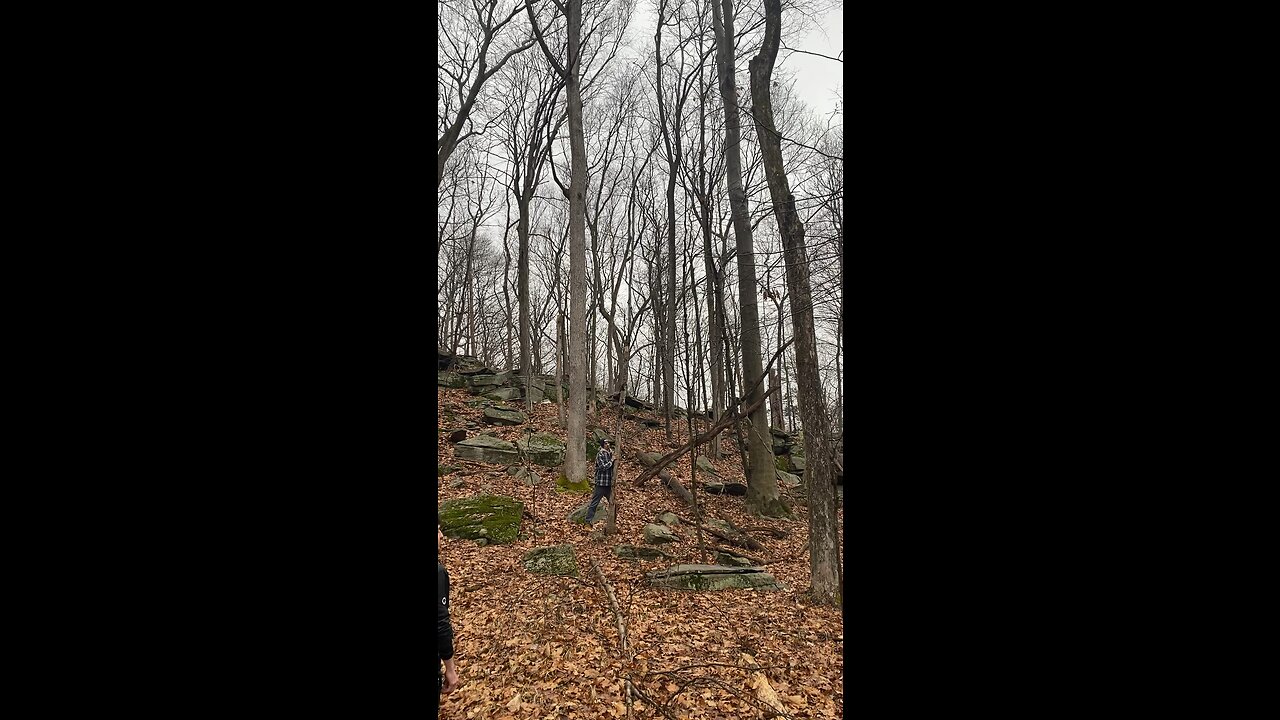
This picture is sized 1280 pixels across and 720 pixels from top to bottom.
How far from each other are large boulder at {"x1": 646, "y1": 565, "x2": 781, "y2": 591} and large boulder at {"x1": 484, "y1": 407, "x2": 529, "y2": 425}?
26.7ft

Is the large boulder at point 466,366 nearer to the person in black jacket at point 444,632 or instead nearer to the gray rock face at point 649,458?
the gray rock face at point 649,458

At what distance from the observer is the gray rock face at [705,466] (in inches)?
491

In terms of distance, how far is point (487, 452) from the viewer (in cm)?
1139

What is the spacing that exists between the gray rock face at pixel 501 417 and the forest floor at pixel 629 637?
5.78m

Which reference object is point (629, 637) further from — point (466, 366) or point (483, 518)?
point (466, 366)

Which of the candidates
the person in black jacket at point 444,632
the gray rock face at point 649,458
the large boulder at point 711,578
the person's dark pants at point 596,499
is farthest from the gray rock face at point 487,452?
the person in black jacket at point 444,632

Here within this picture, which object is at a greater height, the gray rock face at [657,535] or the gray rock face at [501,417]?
the gray rock face at [501,417]

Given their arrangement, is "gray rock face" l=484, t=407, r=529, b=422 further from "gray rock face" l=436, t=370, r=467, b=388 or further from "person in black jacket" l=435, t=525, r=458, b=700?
"person in black jacket" l=435, t=525, r=458, b=700

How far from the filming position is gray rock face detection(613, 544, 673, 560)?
731 centimetres

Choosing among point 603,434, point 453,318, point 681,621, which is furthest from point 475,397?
point 681,621

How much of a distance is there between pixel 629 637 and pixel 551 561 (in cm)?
202
